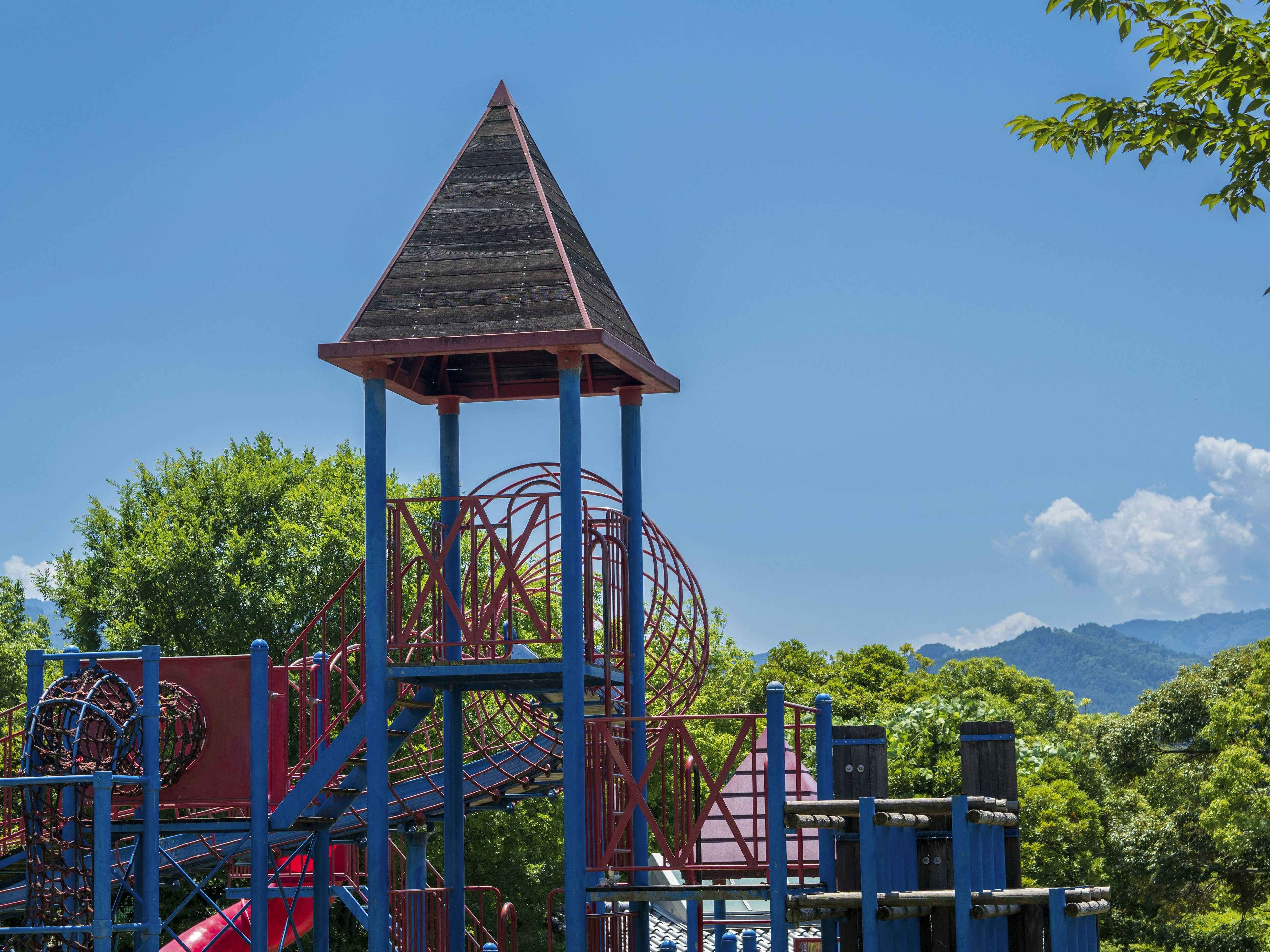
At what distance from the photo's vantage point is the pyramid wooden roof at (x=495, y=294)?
12.6 metres

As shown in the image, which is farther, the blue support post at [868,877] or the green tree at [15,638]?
the green tree at [15,638]

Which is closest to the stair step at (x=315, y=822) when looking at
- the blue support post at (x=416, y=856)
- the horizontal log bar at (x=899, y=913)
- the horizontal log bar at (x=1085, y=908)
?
the blue support post at (x=416, y=856)

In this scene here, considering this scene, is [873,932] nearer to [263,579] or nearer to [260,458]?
[263,579]

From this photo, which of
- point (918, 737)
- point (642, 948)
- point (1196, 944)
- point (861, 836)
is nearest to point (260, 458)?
point (918, 737)

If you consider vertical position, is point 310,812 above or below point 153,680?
below

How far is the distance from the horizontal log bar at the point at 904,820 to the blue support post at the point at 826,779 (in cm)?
101

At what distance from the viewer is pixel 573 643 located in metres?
12.4

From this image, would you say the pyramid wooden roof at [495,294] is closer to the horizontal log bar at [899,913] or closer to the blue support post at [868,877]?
the blue support post at [868,877]

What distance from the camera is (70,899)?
1332 centimetres

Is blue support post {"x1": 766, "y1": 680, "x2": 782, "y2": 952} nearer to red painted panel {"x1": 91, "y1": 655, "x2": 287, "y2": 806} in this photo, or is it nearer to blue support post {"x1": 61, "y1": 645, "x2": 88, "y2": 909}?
red painted panel {"x1": 91, "y1": 655, "x2": 287, "y2": 806}

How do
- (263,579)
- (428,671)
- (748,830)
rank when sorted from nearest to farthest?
(428,671) → (748,830) → (263,579)

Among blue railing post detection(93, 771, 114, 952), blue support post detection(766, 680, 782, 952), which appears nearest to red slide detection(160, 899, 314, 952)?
blue railing post detection(93, 771, 114, 952)

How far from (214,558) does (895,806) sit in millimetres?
28919

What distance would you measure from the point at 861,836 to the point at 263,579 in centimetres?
2828
